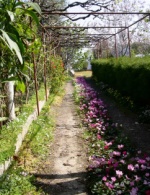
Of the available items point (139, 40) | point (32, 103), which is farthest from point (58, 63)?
point (139, 40)

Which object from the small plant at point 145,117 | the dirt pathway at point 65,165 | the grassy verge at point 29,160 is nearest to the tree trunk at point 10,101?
the grassy verge at point 29,160

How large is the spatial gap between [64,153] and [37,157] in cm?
48

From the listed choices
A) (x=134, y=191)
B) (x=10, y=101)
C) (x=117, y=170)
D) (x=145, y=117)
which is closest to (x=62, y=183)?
(x=117, y=170)

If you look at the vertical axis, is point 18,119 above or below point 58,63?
below

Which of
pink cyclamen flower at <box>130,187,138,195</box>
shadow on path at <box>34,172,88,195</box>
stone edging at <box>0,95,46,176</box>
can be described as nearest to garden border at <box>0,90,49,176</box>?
stone edging at <box>0,95,46,176</box>

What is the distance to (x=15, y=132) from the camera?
13.0ft

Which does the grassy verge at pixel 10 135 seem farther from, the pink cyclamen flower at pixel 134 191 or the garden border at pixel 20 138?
the pink cyclamen flower at pixel 134 191

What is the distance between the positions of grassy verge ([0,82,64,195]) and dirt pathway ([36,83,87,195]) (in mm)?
133

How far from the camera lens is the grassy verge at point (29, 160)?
113 inches

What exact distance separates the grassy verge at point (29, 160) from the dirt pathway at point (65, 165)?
0.13 m

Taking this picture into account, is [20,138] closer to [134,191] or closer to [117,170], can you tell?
[117,170]

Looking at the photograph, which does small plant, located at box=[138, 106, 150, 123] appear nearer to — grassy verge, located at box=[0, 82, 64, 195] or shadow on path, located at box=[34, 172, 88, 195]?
grassy verge, located at box=[0, 82, 64, 195]

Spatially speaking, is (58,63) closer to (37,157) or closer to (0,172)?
(37,157)

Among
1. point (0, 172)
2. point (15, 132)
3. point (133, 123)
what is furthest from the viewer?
point (133, 123)
